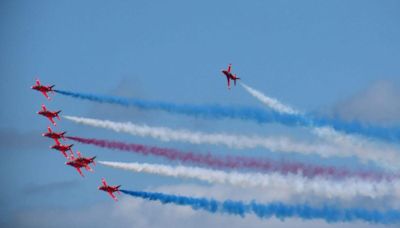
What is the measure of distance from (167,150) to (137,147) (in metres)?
5.01

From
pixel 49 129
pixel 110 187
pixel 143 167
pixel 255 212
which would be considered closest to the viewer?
pixel 255 212

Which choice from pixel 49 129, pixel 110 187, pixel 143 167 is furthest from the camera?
pixel 49 129

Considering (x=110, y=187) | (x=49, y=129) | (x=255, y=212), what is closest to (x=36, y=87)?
(x=49, y=129)

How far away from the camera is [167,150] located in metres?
123

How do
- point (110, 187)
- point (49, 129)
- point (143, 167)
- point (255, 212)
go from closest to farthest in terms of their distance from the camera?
point (255, 212) → point (143, 167) → point (110, 187) → point (49, 129)

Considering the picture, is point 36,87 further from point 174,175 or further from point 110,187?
point 174,175

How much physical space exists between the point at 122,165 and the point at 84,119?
9499 mm

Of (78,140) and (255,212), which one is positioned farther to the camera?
(78,140)

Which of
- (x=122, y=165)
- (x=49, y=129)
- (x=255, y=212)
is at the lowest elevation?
(x=255, y=212)

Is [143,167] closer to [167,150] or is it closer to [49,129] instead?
[167,150]

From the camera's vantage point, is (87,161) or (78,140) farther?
(87,161)

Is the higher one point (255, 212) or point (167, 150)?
point (167, 150)

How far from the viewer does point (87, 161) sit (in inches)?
5605

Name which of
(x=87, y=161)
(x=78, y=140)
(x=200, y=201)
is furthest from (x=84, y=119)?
(x=200, y=201)
